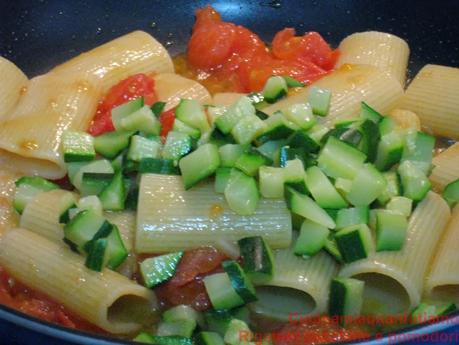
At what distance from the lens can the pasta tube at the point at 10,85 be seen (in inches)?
110

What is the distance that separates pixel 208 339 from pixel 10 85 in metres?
1.48

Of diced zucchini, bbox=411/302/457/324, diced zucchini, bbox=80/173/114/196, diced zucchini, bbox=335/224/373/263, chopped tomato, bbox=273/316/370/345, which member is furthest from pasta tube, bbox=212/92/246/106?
diced zucchini, bbox=411/302/457/324

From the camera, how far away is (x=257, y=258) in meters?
2.07

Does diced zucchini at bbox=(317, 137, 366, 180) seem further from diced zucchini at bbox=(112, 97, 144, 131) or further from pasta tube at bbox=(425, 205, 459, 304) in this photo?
diced zucchini at bbox=(112, 97, 144, 131)

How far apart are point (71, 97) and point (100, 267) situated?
89 centimetres

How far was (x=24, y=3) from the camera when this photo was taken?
322 cm

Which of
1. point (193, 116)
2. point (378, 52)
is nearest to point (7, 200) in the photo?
point (193, 116)

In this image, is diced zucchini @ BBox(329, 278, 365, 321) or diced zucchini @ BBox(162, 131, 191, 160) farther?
diced zucchini @ BBox(162, 131, 191, 160)

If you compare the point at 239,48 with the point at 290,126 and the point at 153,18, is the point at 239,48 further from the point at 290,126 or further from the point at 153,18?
the point at 290,126

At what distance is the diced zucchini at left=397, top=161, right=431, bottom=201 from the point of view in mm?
2238

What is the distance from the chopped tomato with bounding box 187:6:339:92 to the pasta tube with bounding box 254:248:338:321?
109 cm

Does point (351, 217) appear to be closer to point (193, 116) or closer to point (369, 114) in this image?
point (369, 114)

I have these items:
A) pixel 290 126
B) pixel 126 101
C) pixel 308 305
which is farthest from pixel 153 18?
pixel 308 305

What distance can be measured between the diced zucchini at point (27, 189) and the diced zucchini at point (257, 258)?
0.78m
